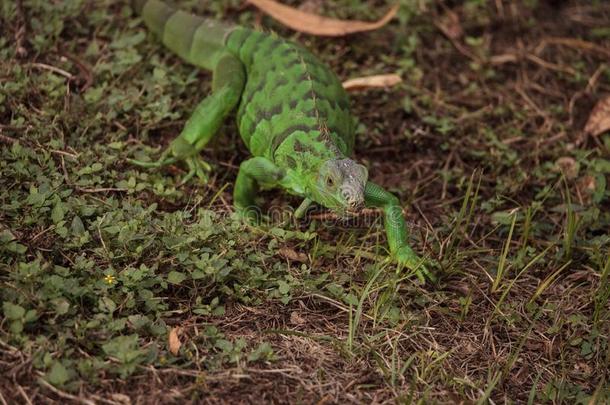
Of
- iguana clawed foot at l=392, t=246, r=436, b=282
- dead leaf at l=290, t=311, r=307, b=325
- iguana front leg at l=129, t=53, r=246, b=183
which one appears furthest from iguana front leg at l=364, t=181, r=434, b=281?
iguana front leg at l=129, t=53, r=246, b=183

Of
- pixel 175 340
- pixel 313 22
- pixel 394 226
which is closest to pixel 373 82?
pixel 313 22

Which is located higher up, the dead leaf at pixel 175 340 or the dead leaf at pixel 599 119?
the dead leaf at pixel 175 340

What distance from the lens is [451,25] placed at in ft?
23.1

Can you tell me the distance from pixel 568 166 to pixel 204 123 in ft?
9.34

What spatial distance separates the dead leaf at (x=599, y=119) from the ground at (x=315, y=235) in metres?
0.09

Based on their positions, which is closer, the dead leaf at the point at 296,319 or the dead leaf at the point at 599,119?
the dead leaf at the point at 296,319

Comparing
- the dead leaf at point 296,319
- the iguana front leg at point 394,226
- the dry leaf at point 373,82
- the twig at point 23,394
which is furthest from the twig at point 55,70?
the twig at point 23,394

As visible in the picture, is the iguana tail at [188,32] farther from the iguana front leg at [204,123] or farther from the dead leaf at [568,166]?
the dead leaf at [568,166]

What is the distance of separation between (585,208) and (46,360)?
377 centimetres

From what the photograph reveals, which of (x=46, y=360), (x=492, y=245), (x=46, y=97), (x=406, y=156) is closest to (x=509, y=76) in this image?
(x=406, y=156)

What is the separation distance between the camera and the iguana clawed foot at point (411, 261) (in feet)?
15.7

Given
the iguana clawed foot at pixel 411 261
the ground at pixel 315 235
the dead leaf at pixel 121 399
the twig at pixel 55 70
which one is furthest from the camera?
the twig at pixel 55 70

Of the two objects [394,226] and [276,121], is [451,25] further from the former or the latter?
[394,226]

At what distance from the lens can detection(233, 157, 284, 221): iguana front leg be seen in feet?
16.6
